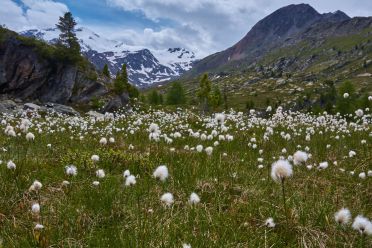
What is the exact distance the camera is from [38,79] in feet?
161

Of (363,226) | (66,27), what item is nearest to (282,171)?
(363,226)

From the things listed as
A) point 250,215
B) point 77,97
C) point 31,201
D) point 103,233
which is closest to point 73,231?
point 103,233

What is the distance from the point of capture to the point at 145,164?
8039 millimetres

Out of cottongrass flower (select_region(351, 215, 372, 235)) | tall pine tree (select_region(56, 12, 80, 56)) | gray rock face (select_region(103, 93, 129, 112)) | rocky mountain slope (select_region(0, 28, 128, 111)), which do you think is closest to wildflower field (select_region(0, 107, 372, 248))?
cottongrass flower (select_region(351, 215, 372, 235))

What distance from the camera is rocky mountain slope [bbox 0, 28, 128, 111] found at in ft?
158

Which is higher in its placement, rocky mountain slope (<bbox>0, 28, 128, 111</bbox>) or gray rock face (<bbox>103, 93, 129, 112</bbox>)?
rocky mountain slope (<bbox>0, 28, 128, 111</bbox>)

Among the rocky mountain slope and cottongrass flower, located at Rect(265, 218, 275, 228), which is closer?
cottongrass flower, located at Rect(265, 218, 275, 228)

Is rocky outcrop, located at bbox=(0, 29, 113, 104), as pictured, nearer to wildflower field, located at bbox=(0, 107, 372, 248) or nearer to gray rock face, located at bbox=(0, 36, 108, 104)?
gray rock face, located at bbox=(0, 36, 108, 104)

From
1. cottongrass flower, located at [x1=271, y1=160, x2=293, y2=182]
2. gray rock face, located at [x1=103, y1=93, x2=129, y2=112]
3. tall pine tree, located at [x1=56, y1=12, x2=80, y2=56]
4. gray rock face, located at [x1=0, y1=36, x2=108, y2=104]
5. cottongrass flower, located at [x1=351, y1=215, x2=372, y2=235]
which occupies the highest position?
tall pine tree, located at [x1=56, y1=12, x2=80, y2=56]

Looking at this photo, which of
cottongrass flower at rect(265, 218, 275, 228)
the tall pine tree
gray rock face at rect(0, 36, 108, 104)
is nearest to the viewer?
cottongrass flower at rect(265, 218, 275, 228)

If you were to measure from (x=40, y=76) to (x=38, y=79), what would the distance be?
1.66ft

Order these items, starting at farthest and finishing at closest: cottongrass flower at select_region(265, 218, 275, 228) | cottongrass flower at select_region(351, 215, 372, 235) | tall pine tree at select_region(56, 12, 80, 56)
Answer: tall pine tree at select_region(56, 12, 80, 56) < cottongrass flower at select_region(265, 218, 275, 228) < cottongrass flower at select_region(351, 215, 372, 235)

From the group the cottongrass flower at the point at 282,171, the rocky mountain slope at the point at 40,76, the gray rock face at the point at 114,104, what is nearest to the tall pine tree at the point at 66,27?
the rocky mountain slope at the point at 40,76

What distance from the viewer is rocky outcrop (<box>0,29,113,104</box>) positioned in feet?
158
